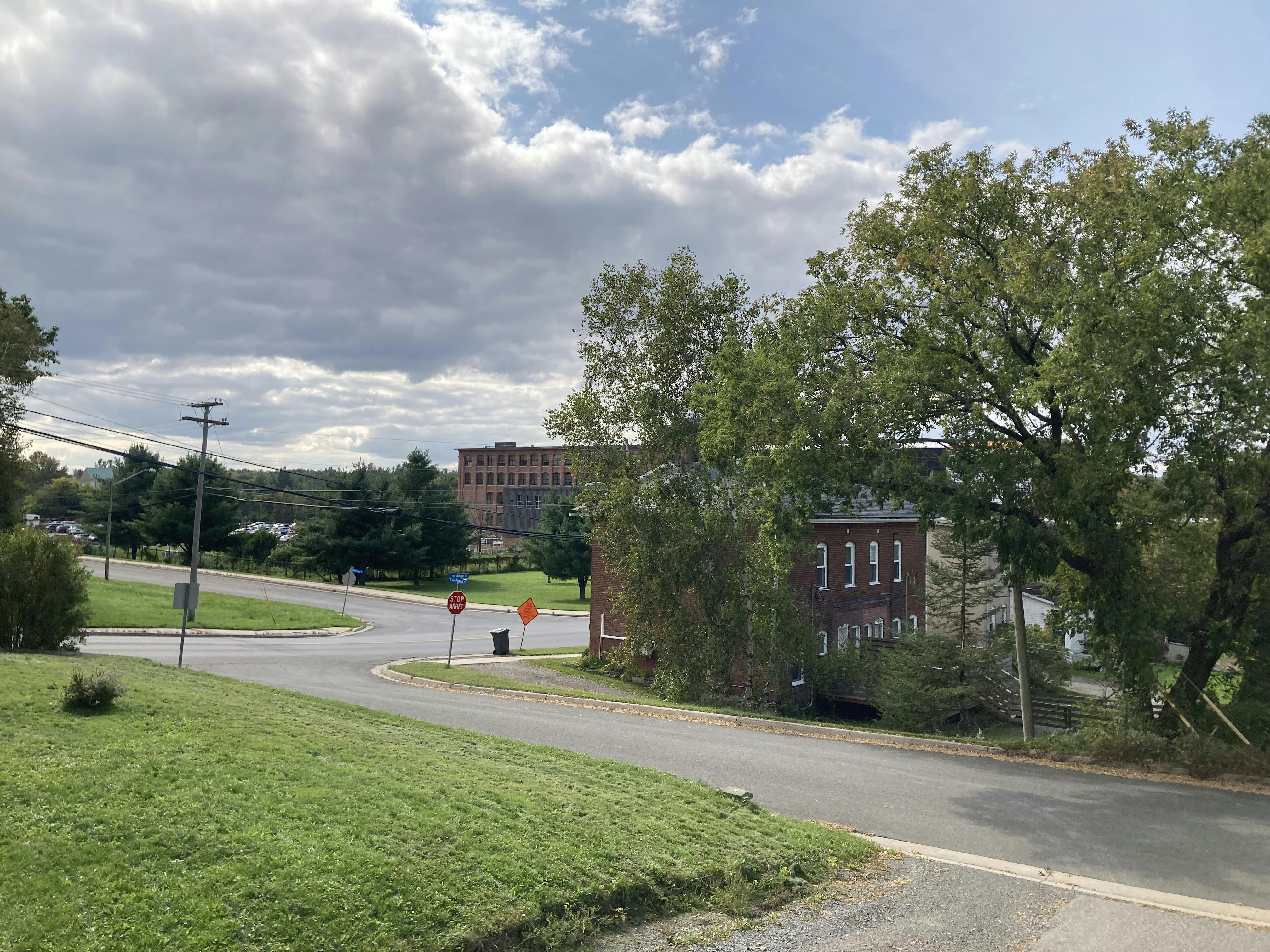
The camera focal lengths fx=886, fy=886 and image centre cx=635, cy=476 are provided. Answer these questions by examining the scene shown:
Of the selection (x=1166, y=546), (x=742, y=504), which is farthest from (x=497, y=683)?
(x=1166, y=546)

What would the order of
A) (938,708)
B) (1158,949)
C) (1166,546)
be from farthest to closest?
(938,708)
(1166,546)
(1158,949)

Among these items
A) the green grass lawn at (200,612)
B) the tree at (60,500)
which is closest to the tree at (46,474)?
the tree at (60,500)

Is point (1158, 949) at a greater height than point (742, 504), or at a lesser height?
lesser

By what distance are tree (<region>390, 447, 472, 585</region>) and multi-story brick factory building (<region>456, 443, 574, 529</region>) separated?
195 feet

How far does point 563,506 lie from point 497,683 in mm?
46641

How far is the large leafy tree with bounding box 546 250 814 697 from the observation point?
27344 millimetres

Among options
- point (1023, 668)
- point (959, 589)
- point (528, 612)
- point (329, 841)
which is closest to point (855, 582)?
point (959, 589)

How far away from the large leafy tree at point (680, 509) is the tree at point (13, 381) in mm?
21465

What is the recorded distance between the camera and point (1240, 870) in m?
9.02

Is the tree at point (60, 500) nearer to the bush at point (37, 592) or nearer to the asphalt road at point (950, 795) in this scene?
the bush at point (37, 592)

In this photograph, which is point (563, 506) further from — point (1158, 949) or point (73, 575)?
point (1158, 949)

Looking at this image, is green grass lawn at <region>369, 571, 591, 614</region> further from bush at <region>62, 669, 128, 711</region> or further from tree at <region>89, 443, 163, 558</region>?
bush at <region>62, 669, 128, 711</region>

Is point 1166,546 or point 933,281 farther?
point 1166,546

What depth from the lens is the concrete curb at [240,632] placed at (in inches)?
1367
